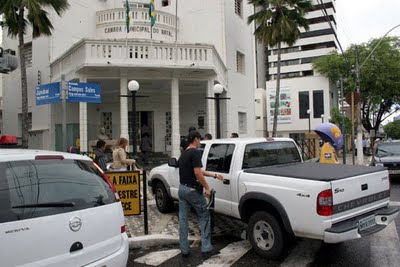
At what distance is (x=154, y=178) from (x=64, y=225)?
17.6 feet

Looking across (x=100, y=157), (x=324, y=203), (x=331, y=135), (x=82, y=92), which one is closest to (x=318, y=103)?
(x=331, y=135)

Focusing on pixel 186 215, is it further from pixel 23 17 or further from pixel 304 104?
pixel 304 104

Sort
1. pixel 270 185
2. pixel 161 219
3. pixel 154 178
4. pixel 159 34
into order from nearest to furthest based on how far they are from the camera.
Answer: pixel 270 185 < pixel 161 219 < pixel 154 178 < pixel 159 34

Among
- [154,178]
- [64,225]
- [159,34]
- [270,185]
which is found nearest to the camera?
[64,225]

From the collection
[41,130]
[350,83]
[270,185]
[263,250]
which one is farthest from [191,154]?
[350,83]

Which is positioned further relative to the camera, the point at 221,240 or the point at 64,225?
the point at 221,240

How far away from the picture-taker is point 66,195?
3.37 m

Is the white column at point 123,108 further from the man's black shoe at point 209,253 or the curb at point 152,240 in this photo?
the man's black shoe at point 209,253

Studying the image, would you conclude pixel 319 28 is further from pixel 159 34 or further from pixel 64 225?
pixel 64 225

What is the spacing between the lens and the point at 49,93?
8.99 metres

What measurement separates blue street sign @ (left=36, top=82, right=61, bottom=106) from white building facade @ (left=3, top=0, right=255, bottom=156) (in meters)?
6.24

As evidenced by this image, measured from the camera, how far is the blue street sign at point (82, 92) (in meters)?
8.87

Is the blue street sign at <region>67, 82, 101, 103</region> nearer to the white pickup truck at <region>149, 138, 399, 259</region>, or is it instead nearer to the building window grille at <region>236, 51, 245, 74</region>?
the white pickup truck at <region>149, 138, 399, 259</region>

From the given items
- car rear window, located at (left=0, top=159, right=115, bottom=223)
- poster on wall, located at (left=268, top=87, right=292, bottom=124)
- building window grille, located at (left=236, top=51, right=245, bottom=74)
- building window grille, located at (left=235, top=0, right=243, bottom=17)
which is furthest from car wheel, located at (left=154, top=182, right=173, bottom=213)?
poster on wall, located at (left=268, top=87, right=292, bottom=124)
